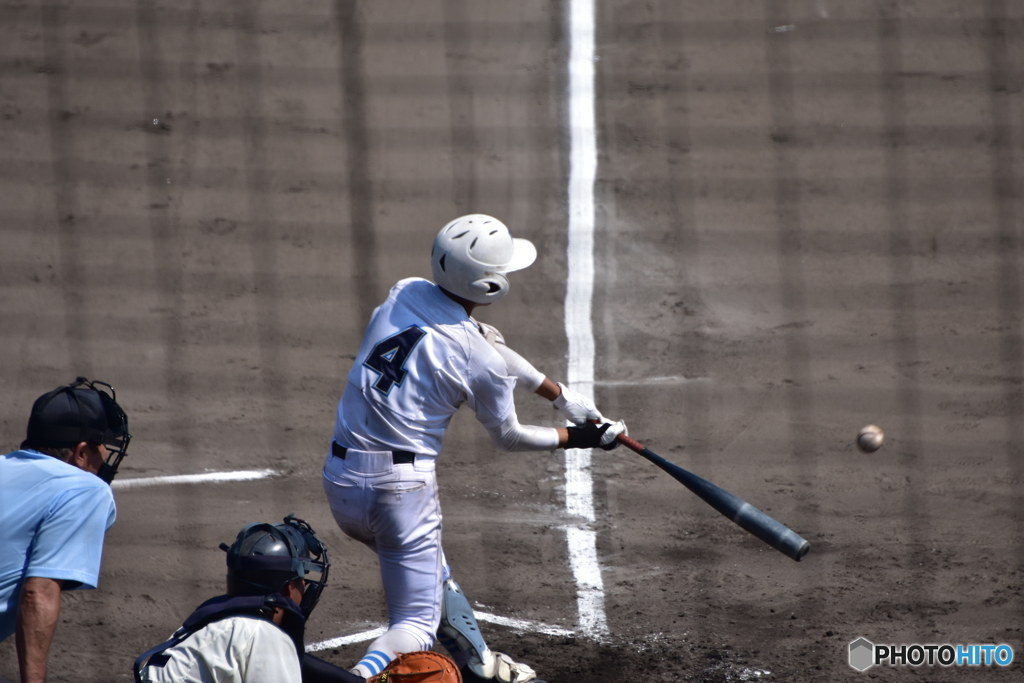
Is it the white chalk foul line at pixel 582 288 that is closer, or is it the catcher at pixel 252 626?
the catcher at pixel 252 626

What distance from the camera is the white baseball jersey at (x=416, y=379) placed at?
3316mm

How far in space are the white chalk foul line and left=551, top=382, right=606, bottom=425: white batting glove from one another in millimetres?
992

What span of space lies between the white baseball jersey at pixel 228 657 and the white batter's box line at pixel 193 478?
3057 millimetres

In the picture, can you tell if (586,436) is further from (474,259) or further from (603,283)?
(603,283)

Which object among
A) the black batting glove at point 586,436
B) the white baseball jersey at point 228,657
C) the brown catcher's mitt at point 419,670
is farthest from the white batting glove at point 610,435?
the white baseball jersey at point 228,657

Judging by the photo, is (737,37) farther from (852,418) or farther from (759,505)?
(759,505)

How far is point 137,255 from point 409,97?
2.33m

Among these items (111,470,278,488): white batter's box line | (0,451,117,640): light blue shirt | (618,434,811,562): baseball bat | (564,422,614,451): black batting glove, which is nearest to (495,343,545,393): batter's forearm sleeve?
(564,422,614,451): black batting glove

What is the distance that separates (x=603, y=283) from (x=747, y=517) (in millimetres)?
3020

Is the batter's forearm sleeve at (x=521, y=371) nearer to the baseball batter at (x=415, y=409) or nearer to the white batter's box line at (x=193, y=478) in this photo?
the baseball batter at (x=415, y=409)

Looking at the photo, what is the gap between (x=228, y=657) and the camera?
221 cm

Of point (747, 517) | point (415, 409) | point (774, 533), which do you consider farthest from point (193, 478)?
point (774, 533)

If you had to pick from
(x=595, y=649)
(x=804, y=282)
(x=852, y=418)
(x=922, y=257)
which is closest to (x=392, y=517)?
(x=595, y=649)

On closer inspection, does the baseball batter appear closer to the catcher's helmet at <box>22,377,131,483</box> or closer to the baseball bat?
the baseball bat
